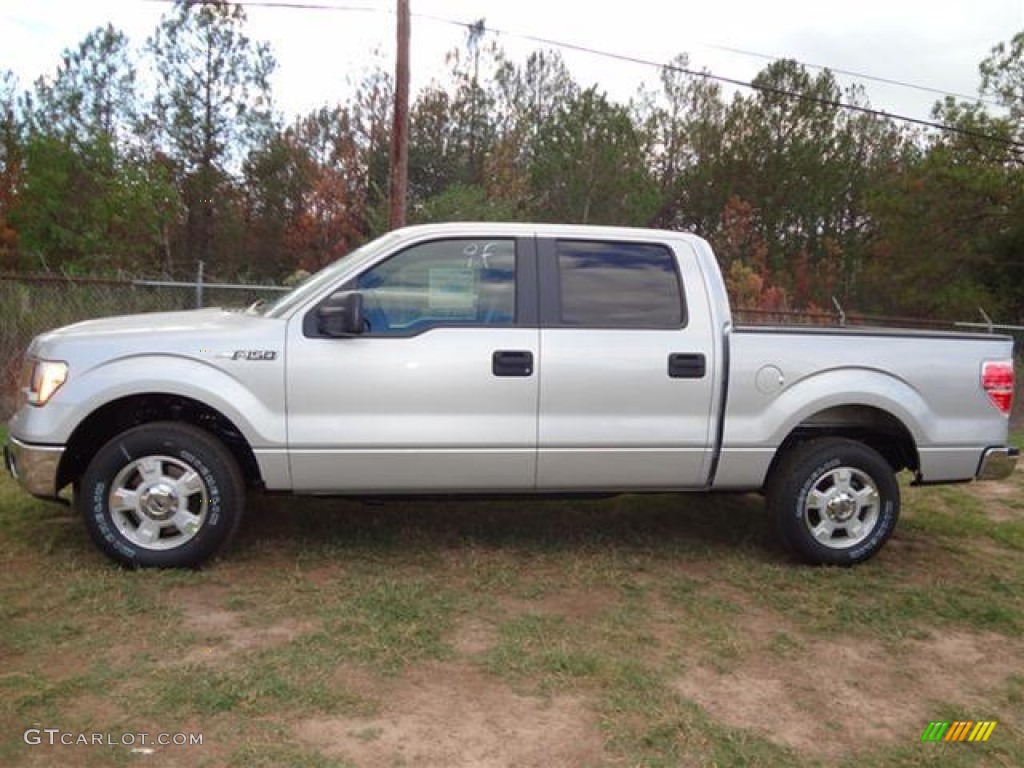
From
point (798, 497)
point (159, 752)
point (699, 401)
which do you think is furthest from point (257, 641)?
point (798, 497)

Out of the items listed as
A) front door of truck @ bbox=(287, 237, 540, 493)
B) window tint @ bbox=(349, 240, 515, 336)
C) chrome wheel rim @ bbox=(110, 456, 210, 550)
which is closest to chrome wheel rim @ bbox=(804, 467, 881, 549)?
front door of truck @ bbox=(287, 237, 540, 493)

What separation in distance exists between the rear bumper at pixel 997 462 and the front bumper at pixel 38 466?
5004 millimetres

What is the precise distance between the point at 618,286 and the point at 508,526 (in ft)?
5.79

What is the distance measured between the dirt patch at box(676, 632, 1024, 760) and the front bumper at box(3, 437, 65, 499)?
3194mm

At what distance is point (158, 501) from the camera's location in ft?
14.5

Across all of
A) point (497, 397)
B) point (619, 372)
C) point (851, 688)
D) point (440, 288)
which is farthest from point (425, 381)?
point (851, 688)

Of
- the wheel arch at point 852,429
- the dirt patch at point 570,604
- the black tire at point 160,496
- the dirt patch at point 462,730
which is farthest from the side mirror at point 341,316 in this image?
the wheel arch at point 852,429

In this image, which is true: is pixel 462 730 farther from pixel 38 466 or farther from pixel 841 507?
pixel 841 507

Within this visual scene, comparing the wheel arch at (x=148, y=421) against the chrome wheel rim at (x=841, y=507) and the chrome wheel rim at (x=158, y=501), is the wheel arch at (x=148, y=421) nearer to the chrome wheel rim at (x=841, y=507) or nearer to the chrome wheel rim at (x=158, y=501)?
the chrome wheel rim at (x=158, y=501)

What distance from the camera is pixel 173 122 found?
110 ft

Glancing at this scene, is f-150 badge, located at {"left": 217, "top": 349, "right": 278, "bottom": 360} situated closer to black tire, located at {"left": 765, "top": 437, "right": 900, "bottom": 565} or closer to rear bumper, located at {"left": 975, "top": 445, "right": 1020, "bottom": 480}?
black tire, located at {"left": 765, "top": 437, "right": 900, "bottom": 565}

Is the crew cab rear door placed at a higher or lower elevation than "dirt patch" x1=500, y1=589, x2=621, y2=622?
higher

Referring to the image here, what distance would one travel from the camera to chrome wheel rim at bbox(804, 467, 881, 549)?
4938 mm

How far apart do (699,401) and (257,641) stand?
2546 mm
